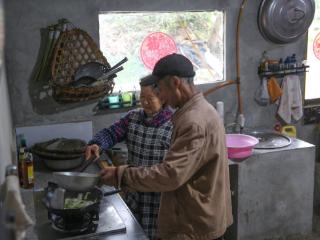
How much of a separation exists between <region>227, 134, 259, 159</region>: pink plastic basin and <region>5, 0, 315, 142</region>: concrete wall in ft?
1.24

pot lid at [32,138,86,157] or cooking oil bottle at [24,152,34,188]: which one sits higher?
pot lid at [32,138,86,157]

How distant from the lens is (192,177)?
1860 mm

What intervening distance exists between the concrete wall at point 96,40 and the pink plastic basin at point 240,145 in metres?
0.38

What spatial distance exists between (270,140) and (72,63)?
64.3 inches

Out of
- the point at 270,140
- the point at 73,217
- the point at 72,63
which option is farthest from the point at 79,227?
the point at 270,140

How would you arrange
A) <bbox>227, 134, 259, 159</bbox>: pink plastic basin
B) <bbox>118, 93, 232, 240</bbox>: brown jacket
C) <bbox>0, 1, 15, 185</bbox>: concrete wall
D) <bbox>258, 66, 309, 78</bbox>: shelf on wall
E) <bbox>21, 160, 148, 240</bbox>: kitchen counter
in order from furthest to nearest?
<bbox>258, 66, 309, 78</bbox>: shelf on wall, <bbox>227, 134, 259, 159</bbox>: pink plastic basin, <bbox>21, 160, 148, 240</bbox>: kitchen counter, <bbox>118, 93, 232, 240</bbox>: brown jacket, <bbox>0, 1, 15, 185</bbox>: concrete wall

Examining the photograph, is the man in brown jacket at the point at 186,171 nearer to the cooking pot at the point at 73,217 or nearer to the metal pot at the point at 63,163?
the cooking pot at the point at 73,217

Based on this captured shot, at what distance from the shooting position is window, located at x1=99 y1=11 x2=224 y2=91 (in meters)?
3.09

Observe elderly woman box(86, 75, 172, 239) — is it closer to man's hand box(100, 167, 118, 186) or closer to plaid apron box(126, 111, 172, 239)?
plaid apron box(126, 111, 172, 239)

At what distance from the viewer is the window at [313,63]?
3674 mm

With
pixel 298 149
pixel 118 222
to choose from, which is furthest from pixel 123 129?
pixel 298 149

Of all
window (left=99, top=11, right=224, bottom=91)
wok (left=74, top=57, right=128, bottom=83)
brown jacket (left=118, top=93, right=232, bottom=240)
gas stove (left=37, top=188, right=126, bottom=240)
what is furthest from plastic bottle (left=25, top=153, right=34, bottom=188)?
window (left=99, top=11, right=224, bottom=91)

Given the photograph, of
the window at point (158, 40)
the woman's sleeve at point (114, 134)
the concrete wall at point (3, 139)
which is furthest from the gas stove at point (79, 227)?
the window at point (158, 40)

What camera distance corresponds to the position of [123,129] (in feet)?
8.05
